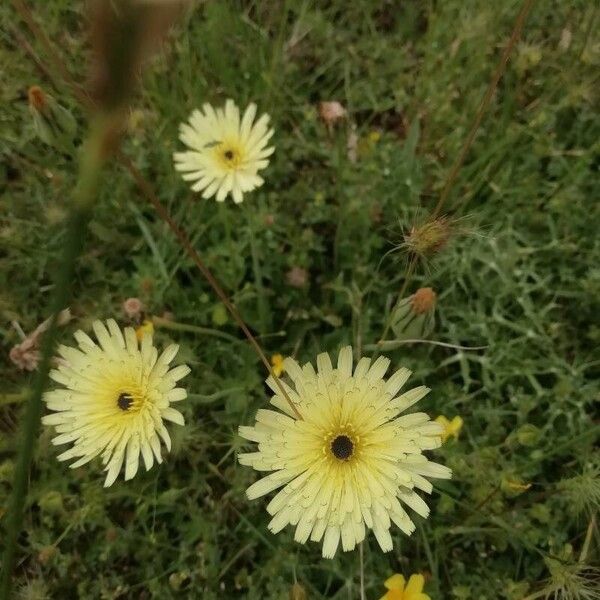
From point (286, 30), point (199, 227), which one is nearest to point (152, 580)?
point (199, 227)

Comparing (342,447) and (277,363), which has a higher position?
(277,363)

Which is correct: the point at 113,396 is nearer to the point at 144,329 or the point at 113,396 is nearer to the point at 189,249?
the point at 144,329

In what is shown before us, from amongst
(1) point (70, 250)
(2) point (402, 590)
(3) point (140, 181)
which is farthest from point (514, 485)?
(1) point (70, 250)

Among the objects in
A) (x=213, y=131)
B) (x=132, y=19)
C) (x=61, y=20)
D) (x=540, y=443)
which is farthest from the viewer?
(x=61, y=20)

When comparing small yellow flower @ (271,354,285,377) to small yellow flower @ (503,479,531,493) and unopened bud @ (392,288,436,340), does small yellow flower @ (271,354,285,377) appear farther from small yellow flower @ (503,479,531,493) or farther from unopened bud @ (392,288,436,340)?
small yellow flower @ (503,479,531,493)

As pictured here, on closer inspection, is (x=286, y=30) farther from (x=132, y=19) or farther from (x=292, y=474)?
(x=132, y=19)

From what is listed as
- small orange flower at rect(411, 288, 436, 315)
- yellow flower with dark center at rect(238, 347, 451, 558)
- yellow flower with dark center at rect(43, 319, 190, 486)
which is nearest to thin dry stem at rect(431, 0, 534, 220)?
small orange flower at rect(411, 288, 436, 315)

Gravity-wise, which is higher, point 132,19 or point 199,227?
point 199,227

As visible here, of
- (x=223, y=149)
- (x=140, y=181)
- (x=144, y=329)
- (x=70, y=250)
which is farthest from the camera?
(x=223, y=149)
